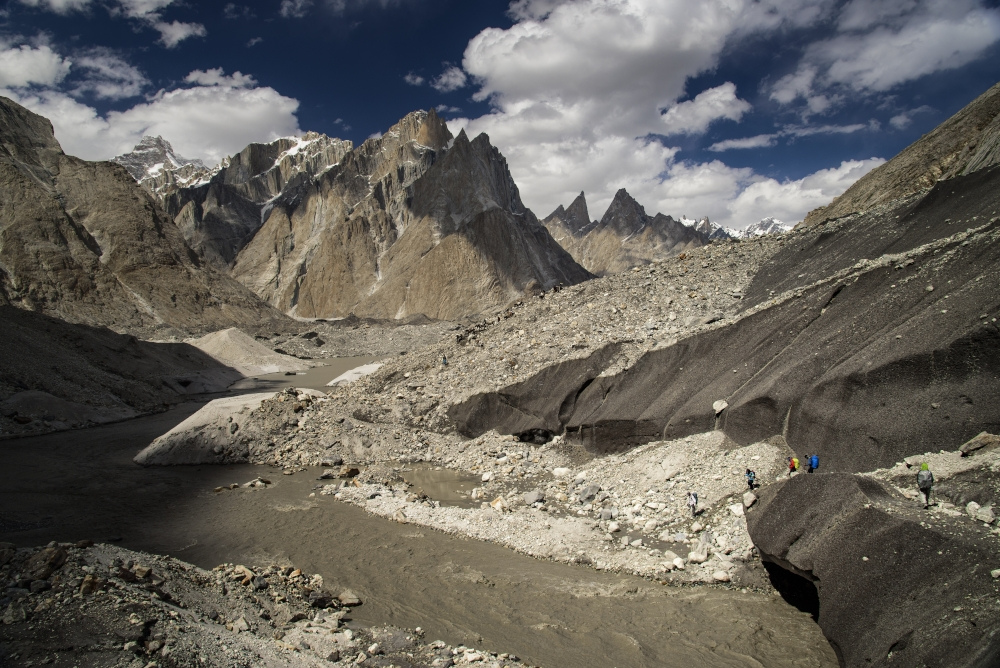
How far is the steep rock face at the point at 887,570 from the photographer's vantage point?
446 cm

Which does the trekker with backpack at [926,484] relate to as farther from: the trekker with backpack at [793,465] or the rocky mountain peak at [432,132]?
the rocky mountain peak at [432,132]

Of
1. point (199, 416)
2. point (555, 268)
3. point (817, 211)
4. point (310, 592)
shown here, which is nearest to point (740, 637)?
point (310, 592)

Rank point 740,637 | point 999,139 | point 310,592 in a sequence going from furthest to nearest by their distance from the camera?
point 999,139 → point 310,592 → point 740,637

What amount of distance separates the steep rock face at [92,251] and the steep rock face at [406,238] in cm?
1933

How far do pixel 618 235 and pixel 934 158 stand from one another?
137 metres

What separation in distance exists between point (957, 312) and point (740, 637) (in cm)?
547

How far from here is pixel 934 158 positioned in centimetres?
1602

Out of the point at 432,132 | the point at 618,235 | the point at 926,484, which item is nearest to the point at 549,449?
the point at 926,484

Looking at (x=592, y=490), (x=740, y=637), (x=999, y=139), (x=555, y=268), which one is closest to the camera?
(x=740, y=637)

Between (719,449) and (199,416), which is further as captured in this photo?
(199,416)

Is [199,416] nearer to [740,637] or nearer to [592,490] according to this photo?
[592,490]

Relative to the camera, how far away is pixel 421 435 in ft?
49.8

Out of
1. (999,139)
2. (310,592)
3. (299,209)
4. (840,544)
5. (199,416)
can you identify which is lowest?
(310,592)

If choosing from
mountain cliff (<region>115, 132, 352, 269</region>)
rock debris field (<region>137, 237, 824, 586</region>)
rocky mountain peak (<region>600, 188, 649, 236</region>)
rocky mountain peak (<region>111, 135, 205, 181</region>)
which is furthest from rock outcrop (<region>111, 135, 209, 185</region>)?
rock debris field (<region>137, 237, 824, 586</region>)
